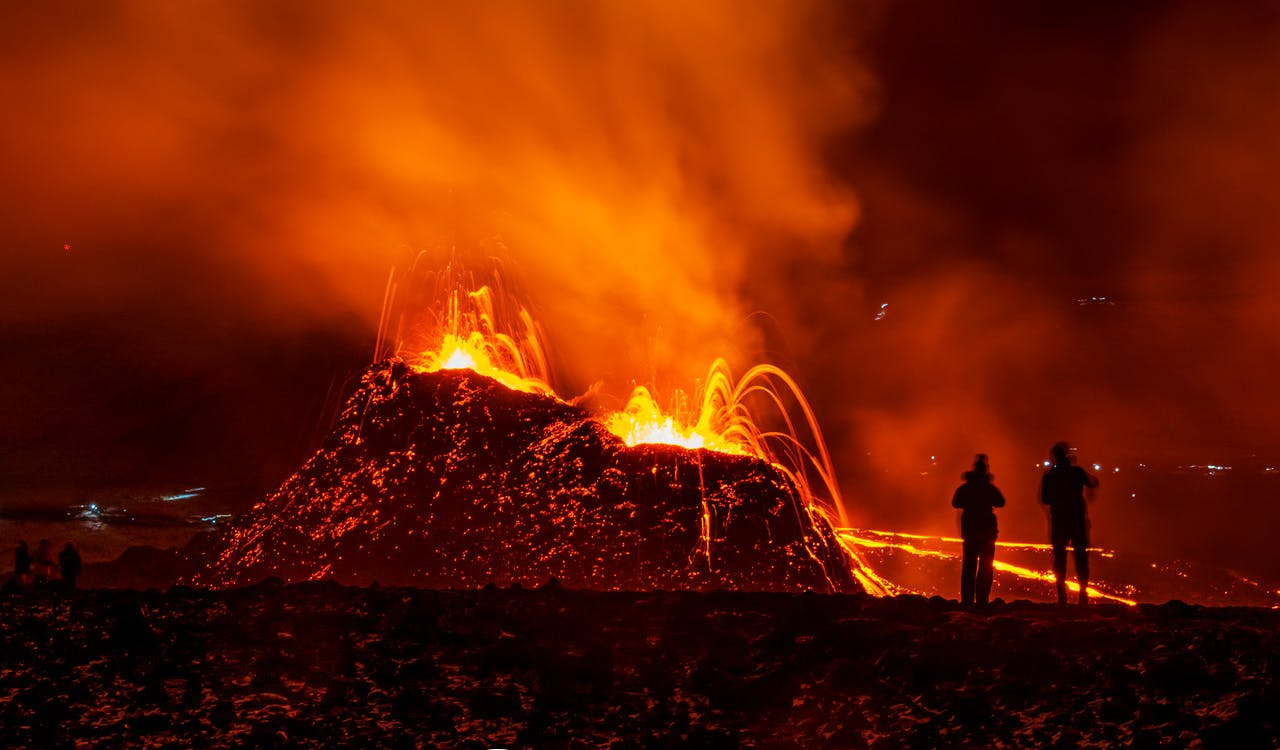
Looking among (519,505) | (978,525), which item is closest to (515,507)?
(519,505)

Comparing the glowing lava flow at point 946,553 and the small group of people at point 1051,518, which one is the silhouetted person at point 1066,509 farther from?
the glowing lava flow at point 946,553

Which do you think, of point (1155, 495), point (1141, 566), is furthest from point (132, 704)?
point (1155, 495)

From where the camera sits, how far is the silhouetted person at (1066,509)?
14398 millimetres

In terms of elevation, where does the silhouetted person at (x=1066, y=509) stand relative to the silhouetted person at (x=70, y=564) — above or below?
above

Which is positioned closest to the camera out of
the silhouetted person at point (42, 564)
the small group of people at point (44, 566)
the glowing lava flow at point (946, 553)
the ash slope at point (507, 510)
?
the small group of people at point (44, 566)

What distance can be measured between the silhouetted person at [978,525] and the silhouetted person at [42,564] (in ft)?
60.2

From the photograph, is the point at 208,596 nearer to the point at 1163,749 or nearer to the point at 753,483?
the point at 1163,749

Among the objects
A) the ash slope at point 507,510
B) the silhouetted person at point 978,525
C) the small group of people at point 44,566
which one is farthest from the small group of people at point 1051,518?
the small group of people at point 44,566

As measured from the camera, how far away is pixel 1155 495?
6462cm

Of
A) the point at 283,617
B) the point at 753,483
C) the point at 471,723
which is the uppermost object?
the point at 753,483

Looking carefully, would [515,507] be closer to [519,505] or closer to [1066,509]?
[519,505]

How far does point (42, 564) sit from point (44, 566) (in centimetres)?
6

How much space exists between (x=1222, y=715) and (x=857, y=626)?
3.70 metres

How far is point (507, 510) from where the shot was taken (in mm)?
26734
